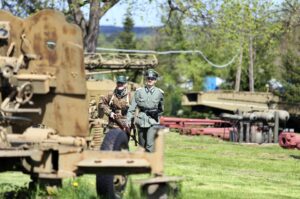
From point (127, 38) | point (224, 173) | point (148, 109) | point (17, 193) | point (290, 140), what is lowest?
point (224, 173)

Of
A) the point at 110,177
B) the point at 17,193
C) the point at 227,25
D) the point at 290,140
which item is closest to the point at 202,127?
the point at 227,25

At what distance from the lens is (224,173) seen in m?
15.3

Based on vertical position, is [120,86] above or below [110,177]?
above

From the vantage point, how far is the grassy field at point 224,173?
37.2 ft

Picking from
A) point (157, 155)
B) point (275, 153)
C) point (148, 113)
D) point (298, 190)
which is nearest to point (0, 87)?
point (157, 155)

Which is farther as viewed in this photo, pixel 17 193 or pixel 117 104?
pixel 117 104

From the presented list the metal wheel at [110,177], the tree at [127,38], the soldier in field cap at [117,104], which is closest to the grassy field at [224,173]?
the metal wheel at [110,177]

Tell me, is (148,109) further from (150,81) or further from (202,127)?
(202,127)

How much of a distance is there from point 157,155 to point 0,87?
65.1 inches

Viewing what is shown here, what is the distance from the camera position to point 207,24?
30.9 metres

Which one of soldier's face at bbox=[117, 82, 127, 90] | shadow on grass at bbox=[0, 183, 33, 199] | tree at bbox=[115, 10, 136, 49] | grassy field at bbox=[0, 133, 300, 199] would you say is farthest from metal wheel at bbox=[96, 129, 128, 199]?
tree at bbox=[115, 10, 136, 49]

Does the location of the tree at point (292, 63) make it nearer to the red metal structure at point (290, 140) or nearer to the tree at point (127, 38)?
the red metal structure at point (290, 140)

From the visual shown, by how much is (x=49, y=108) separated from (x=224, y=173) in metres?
6.98

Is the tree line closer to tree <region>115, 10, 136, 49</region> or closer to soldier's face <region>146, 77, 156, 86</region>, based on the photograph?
soldier's face <region>146, 77, 156, 86</region>
